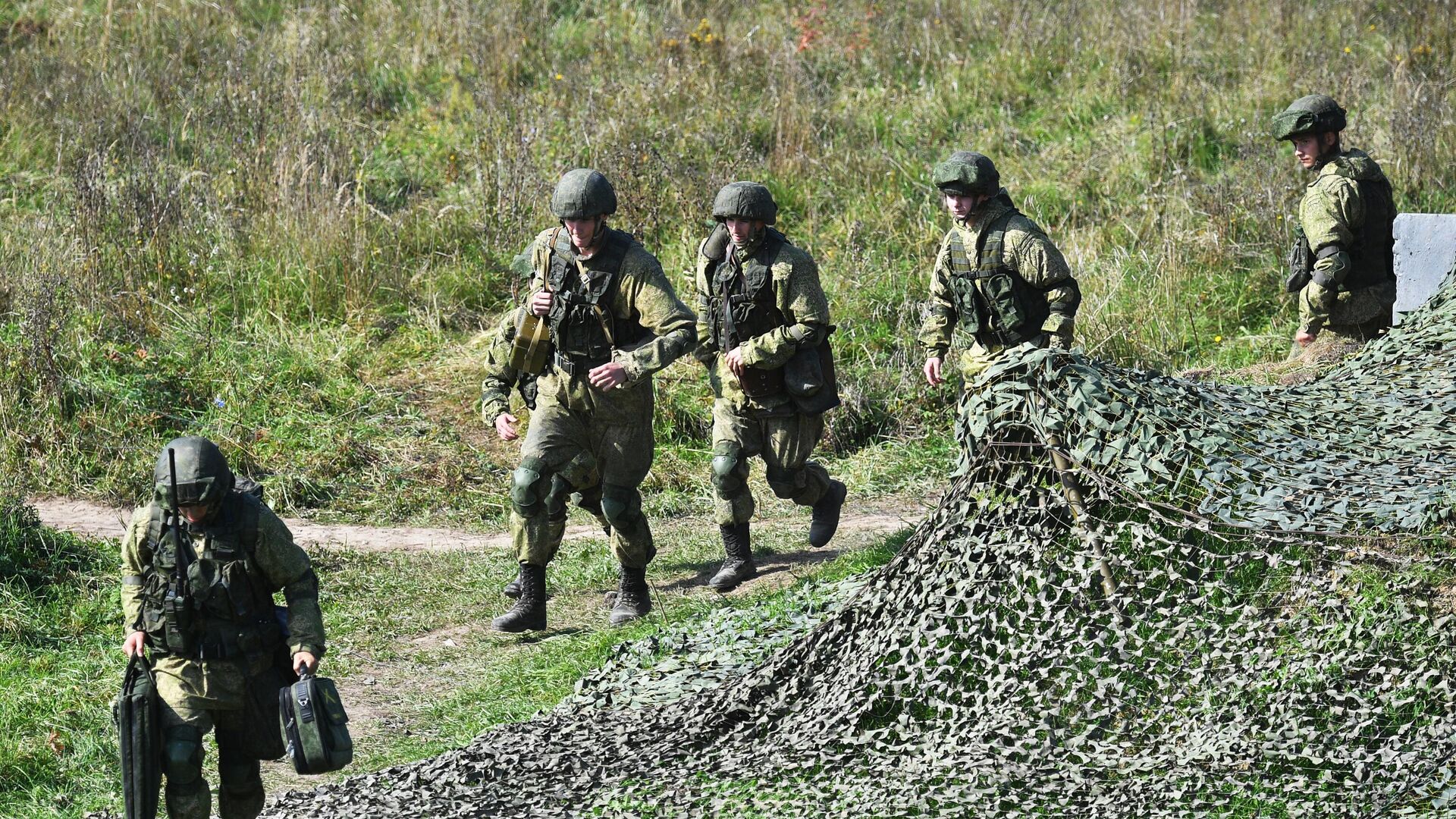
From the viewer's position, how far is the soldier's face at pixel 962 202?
754 cm

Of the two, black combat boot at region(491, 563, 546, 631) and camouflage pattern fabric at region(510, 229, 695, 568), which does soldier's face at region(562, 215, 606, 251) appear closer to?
camouflage pattern fabric at region(510, 229, 695, 568)

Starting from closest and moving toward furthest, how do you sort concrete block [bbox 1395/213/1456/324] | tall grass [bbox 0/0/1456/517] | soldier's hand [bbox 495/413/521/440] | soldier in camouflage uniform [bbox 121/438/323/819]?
soldier in camouflage uniform [bbox 121/438/323/819]
soldier's hand [bbox 495/413/521/440]
concrete block [bbox 1395/213/1456/324]
tall grass [bbox 0/0/1456/517]

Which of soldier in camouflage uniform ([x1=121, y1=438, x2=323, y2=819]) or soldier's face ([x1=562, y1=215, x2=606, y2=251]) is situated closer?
soldier in camouflage uniform ([x1=121, y1=438, x2=323, y2=819])

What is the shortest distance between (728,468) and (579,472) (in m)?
0.78

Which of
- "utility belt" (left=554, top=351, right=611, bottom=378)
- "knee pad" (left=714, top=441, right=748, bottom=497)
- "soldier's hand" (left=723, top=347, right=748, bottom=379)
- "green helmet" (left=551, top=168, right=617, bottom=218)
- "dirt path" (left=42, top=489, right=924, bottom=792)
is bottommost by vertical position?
"dirt path" (left=42, top=489, right=924, bottom=792)

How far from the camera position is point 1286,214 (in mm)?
11758

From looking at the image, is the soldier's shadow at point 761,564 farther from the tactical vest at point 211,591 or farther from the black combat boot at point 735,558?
the tactical vest at point 211,591

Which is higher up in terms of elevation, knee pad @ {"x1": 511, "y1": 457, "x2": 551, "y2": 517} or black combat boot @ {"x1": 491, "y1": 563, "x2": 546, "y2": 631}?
knee pad @ {"x1": 511, "y1": 457, "x2": 551, "y2": 517}

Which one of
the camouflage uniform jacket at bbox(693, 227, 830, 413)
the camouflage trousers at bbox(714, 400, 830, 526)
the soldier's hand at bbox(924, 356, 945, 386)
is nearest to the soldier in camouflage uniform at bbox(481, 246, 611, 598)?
the camouflage trousers at bbox(714, 400, 830, 526)

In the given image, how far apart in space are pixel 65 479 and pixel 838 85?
24.9ft

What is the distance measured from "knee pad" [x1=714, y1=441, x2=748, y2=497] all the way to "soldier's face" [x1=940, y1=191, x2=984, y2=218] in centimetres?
151

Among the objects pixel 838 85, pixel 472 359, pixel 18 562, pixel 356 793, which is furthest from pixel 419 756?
pixel 838 85

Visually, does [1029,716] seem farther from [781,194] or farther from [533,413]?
[781,194]

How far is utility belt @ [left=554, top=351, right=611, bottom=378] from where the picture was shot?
286 inches
